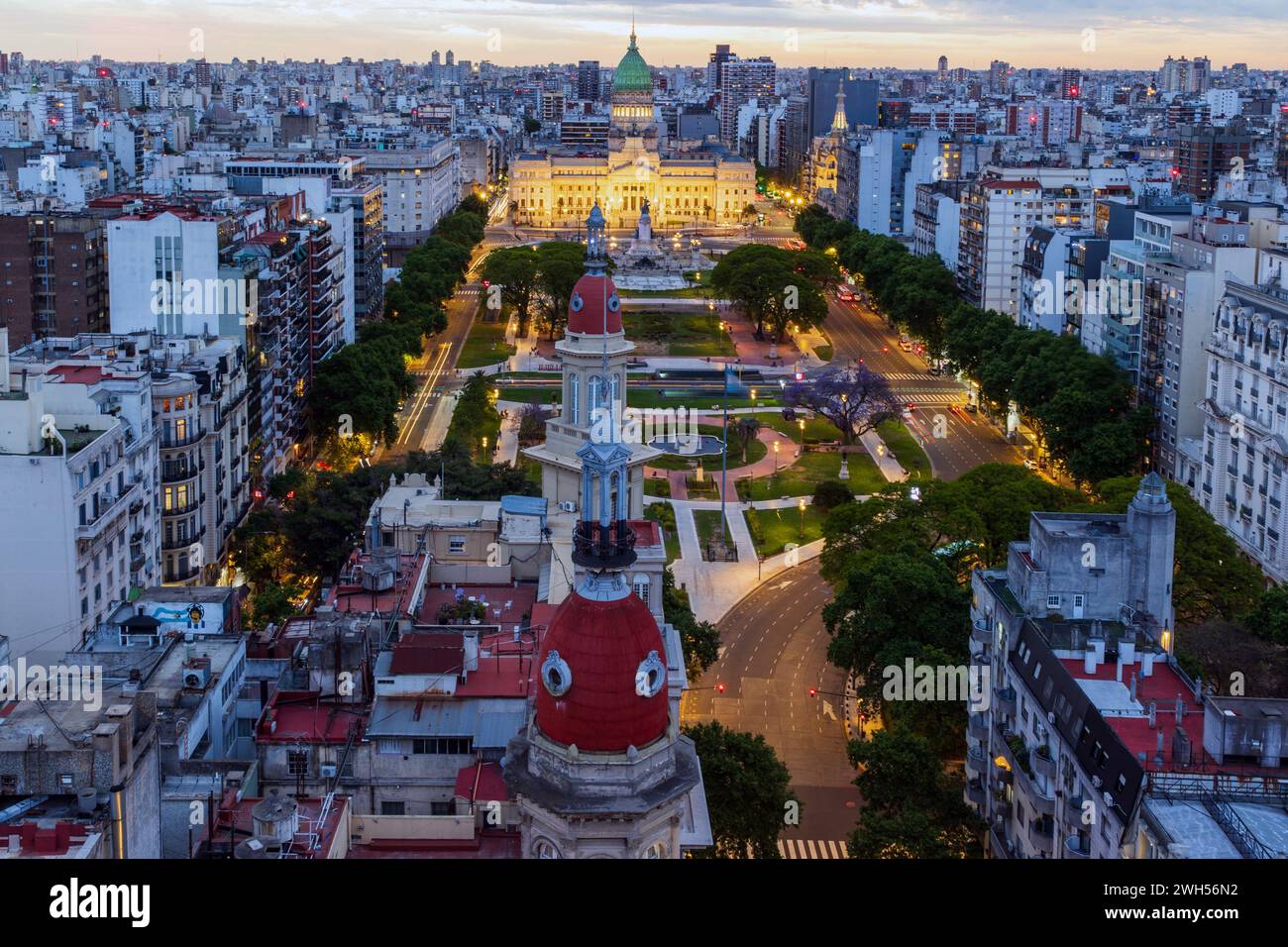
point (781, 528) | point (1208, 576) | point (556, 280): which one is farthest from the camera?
point (556, 280)

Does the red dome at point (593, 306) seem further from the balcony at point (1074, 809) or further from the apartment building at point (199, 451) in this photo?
the balcony at point (1074, 809)

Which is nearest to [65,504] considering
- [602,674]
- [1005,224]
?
[602,674]

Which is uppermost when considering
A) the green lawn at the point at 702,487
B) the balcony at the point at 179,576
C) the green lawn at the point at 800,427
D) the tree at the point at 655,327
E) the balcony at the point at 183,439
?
the balcony at the point at 183,439

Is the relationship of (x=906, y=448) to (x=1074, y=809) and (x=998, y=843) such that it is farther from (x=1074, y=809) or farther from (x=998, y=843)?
(x=1074, y=809)

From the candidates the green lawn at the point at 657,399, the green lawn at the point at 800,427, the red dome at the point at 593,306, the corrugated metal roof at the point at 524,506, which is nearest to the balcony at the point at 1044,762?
the corrugated metal roof at the point at 524,506
